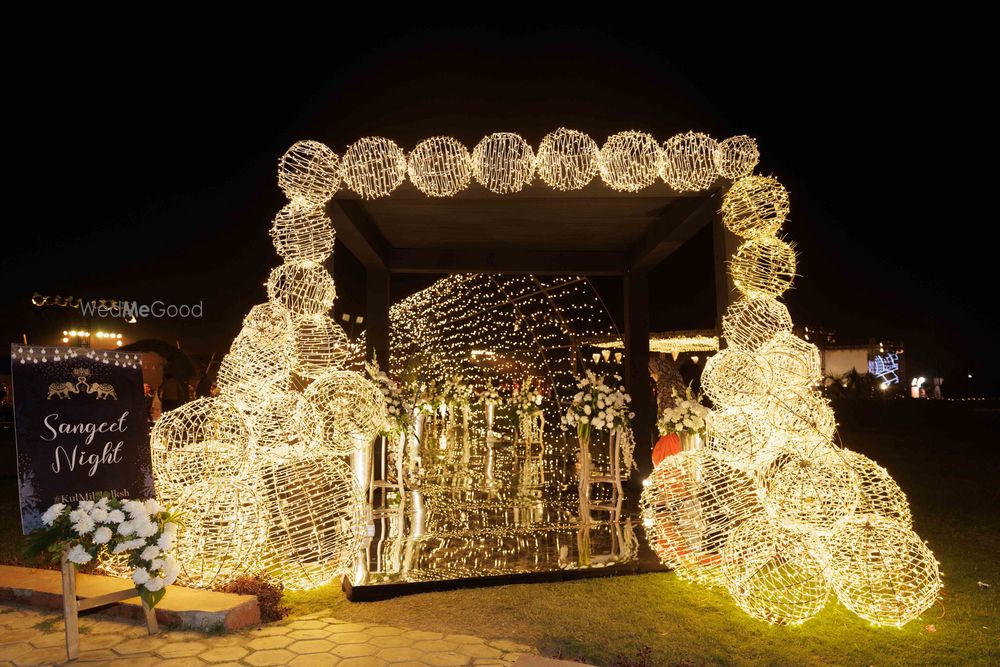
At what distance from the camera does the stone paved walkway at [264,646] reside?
3.41m

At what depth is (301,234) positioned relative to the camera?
539 cm

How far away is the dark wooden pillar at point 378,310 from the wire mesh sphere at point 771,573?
18.2 feet

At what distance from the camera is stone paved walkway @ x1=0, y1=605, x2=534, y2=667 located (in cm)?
341

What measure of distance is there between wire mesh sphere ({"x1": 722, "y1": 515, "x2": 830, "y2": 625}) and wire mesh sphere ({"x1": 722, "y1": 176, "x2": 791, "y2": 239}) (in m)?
2.26

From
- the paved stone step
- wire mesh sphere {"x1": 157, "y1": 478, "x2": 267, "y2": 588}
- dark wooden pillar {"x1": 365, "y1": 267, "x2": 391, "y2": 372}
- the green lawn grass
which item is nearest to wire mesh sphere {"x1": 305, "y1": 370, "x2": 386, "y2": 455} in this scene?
wire mesh sphere {"x1": 157, "y1": 478, "x2": 267, "y2": 588}

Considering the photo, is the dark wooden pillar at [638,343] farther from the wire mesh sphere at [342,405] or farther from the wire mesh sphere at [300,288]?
the wire mesh sphere at [300,288]

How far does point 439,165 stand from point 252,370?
2.22m

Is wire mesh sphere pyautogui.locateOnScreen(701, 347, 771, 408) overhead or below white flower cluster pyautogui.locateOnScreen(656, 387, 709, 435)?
overhead

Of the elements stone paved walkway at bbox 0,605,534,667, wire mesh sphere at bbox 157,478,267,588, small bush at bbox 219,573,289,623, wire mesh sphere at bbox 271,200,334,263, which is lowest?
stone paved walkway at bbox 0,605,534,667

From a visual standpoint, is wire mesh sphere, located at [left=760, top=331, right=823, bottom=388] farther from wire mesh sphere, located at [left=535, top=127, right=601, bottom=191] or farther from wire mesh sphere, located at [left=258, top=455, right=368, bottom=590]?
wire mesh sphere, located at [left=258, top=455, right=368, bottom=590]

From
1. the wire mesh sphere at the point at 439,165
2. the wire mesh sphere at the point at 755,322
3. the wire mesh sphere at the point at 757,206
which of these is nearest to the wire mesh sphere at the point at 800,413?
the wire mesh sphere at the point at 755,322

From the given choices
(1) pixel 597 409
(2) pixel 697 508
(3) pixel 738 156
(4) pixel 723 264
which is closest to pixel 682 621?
(2) pixel 697 508

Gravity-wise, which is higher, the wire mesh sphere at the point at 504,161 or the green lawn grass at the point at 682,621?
the wire mesh sphere at the point at 504,161

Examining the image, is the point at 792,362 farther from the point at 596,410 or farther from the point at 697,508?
the point at 596,410
